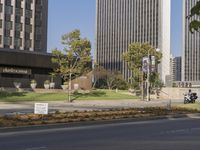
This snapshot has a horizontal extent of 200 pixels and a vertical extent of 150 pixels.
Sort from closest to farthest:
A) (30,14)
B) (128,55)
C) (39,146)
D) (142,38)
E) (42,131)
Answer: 1. (39,146)
2. (42,131)
3. (128,55)
4. (30,14)
5. (142,38)

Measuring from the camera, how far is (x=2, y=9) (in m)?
108

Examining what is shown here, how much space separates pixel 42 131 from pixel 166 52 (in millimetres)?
87309

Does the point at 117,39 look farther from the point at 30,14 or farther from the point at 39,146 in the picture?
the point at 39,146

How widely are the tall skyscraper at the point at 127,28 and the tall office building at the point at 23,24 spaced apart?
2090cm

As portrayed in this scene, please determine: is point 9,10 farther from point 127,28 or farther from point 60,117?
point 60,117

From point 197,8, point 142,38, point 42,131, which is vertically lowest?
point 42,131

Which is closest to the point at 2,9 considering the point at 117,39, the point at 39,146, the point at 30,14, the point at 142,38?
the point at 30,14

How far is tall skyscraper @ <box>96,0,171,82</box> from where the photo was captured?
103 m

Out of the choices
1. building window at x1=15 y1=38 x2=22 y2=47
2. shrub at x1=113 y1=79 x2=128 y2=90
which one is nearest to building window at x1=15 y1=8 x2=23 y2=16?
building window at x1=15 y1=38 x2=22 y2=47

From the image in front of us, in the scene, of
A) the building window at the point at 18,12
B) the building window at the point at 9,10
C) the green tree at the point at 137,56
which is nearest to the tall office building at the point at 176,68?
the building window at the point at 18,12

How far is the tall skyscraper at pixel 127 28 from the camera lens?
103m

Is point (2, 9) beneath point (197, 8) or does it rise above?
above

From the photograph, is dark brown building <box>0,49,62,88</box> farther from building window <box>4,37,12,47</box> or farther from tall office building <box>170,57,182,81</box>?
tall office building <box>170,57,182,81</box>

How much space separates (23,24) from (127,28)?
35549mm
